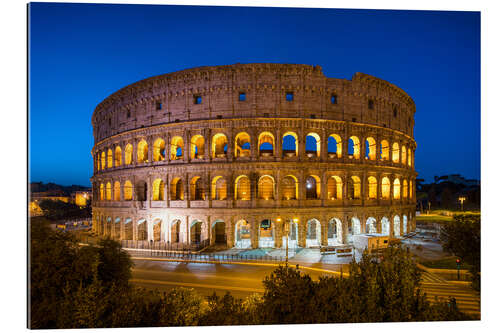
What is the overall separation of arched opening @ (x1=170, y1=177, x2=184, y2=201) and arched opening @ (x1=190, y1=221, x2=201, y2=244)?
11.0ft

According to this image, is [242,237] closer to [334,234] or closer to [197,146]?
[334,234]

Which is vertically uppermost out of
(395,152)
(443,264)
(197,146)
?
(197,146)

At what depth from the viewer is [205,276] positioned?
16984 millimetres

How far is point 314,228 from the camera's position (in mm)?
29453

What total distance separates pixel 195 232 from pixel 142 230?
6.63 m

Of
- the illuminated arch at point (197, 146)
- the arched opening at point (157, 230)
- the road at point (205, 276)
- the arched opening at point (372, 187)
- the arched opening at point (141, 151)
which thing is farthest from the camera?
the arched opening at point (141, 151)

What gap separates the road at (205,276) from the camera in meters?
15.0

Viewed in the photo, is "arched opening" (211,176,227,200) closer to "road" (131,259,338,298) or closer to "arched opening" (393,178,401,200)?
"road" (131,259,338,298)

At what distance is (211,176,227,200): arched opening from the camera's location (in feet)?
83.8

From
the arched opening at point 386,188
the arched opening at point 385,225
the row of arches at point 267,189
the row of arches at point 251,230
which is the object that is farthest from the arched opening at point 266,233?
the arched opening at point 386,188

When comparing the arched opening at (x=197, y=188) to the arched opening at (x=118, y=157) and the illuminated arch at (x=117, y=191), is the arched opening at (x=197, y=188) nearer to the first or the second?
the illuminated arch at (x=117, y=191)

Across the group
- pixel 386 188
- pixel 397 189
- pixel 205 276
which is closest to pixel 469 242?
pixel 205 276

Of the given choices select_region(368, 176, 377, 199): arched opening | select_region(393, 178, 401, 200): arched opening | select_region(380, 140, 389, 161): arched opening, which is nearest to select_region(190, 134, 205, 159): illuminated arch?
select_region(368, 176, 377, 199): arched opening

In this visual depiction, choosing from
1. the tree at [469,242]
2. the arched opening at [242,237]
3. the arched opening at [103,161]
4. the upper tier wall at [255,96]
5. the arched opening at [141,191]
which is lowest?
the arched opening at [242,237]
